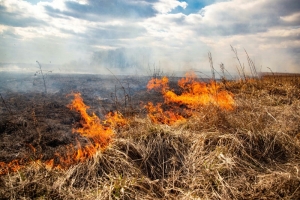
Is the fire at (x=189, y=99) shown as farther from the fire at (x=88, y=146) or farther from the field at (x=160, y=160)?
the fire at (x=88, y=146)

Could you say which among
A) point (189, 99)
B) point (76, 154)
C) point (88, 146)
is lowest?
point (76, 154)

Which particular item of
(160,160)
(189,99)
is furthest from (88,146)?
(189,99)

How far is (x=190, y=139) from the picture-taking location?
13.9 feet

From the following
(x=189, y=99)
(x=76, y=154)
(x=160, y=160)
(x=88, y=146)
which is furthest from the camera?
(x=189, y=99)

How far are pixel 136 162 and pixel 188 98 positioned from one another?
5.80 m

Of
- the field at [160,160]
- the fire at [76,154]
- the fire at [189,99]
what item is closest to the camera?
the field at [160,160]

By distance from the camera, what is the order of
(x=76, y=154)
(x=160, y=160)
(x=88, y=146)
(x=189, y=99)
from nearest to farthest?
(x=160, y=160)
(x=76, y=154)
(x=88, y=146)
(x=189, y=99)

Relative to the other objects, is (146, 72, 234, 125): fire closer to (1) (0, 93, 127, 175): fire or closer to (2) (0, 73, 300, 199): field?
(2) (0, 73, 300, 199): field

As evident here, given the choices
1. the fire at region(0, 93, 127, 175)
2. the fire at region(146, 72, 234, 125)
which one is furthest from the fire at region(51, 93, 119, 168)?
the fire at region(146, 72, 234, 125)

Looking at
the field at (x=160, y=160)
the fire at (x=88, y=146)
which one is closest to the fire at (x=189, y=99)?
the field at (x=160, y=160)

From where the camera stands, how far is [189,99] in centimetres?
889

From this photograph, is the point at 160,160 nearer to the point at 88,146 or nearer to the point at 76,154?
the point at 88,146

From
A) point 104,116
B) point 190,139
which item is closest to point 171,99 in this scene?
point 104,116

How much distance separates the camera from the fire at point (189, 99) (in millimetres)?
6027
